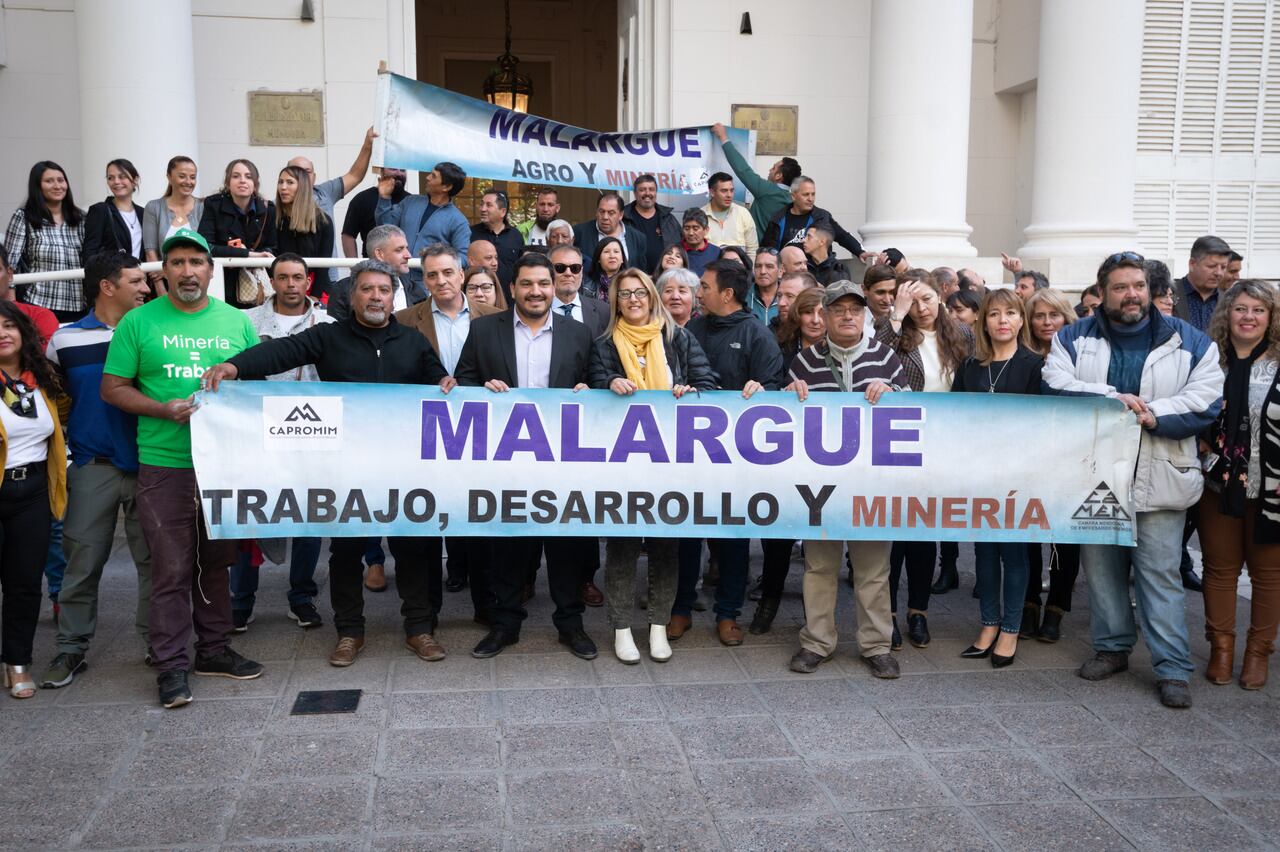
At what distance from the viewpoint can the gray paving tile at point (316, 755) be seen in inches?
175

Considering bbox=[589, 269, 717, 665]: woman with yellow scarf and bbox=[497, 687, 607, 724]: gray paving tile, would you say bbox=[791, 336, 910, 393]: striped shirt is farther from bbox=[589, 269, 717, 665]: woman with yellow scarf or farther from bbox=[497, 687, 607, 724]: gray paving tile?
bbox=[497, 687, 607, 724]: gray paving tile

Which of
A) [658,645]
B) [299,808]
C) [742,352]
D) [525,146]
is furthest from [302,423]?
[525,146]

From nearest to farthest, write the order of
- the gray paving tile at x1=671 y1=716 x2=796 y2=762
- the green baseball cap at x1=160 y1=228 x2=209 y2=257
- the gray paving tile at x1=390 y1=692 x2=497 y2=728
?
the gray paving tile at x1=671 y1=716 x2=796 y2=762
the gray paving tile at x1=390 y1=692 x2=497 y2=728
the green baseball cap at x1=160 y1=228 x2=209 y2=257

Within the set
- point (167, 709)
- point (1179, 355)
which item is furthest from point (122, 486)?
point (1179, 355)

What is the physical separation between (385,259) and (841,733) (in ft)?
12.9

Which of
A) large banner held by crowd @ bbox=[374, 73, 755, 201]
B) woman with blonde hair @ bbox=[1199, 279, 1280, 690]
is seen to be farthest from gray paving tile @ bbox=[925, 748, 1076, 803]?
large banner held by crowd @ bbox=[374, 73, 755, 201]

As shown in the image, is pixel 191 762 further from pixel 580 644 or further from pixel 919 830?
pixel 919 830

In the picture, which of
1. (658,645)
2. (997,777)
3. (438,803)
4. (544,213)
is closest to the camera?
(438,803)

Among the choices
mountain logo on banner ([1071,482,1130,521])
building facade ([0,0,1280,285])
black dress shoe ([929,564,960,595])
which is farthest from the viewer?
building facade ([0,0,1280,285])

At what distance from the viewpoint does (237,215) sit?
7.88m

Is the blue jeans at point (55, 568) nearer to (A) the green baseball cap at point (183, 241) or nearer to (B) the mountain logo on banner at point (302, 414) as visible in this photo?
(B) the mountain logo on banner at point (302, 414)

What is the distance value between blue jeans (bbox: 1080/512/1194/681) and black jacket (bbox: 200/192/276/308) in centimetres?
548

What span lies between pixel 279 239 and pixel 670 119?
562cm

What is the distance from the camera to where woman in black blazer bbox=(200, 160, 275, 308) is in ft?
25.6
